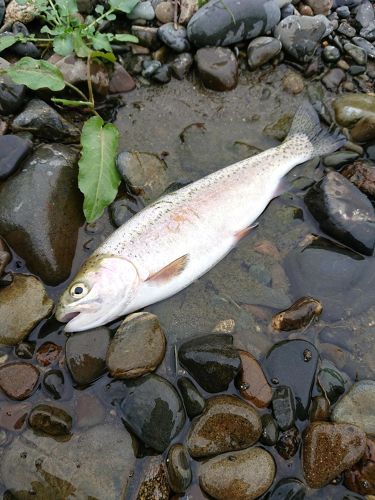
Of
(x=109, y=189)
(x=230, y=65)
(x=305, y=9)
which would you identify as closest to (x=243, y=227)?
(x=109, y=189)

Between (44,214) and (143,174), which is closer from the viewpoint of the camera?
(44,214)

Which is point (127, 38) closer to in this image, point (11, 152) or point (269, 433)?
point (11, 152)

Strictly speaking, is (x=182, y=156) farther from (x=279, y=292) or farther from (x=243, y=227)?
(x=279, y=292)

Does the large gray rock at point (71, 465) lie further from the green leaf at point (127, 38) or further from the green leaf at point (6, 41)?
the green leaf at point (127, 38)

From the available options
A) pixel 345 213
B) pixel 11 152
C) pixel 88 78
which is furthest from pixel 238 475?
pixel 88 78

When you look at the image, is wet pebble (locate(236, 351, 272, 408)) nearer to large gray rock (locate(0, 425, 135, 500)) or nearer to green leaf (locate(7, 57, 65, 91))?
large gray rock (locate(0, 425, 135, 500))

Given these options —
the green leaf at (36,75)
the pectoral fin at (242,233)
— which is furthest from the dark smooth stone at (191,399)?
the green leaf at (36,75)
